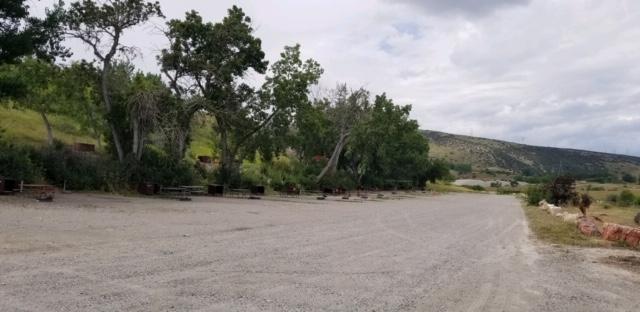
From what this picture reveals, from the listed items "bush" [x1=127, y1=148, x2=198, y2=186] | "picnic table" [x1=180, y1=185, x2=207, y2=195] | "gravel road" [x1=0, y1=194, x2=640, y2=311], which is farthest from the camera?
"picnic table" [x1=180, y1=185, x2=207, y2=195]

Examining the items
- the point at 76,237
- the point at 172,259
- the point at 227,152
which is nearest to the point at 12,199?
the point at 76,237

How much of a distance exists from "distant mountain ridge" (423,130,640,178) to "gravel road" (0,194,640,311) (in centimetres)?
16311

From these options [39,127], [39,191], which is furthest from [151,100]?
[39,127]

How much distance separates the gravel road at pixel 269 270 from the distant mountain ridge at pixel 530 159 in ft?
535

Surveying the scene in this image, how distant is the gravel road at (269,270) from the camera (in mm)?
6418

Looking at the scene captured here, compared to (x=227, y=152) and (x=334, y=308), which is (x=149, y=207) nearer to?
(x=334, y=308)

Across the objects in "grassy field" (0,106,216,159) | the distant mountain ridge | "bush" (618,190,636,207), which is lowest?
"bush" (618,190,636,207)

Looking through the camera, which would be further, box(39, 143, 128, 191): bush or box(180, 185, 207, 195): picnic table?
box(180, 185, 207, 195): picnic table

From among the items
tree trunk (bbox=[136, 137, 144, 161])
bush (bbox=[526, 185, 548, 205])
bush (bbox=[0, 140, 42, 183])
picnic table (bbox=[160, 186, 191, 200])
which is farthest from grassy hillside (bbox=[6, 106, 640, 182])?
bush (bbox=[0, 140, 42, 183])

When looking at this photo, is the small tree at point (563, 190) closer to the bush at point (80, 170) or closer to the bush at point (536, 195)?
the bush at point (536, 195)

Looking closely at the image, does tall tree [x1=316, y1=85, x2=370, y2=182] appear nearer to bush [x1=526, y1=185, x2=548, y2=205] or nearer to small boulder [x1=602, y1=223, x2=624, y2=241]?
bush [x1=526, y1=185, x2=548, y2=205]

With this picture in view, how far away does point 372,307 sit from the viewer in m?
6.51

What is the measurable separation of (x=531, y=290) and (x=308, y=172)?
43578mm

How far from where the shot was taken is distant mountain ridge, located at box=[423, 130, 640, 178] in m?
176
